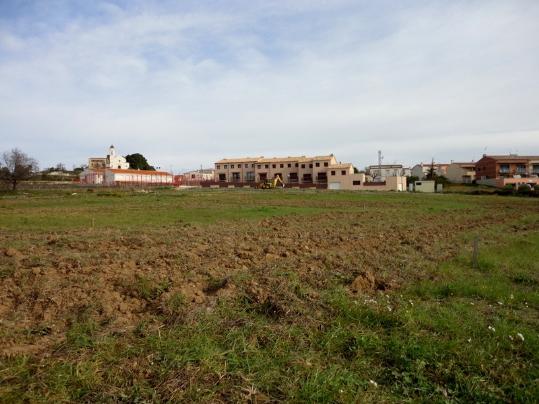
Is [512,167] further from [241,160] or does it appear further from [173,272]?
[173,272]

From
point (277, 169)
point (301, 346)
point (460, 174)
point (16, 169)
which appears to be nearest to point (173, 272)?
point (301, 346)

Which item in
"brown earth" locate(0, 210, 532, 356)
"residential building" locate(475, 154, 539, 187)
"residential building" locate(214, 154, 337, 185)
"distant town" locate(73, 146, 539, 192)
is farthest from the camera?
"residential building" locate(214, 154, 337, 185)

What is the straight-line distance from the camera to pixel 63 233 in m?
14.4

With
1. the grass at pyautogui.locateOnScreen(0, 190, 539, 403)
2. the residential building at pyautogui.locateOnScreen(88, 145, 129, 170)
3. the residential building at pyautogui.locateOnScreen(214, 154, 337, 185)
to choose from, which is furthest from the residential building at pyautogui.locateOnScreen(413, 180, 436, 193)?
the residential building at pyautogui.locateOnScreen(88, 145, 129, 170)

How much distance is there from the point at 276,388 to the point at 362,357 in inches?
53.7

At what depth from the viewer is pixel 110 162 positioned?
9856 centimetres

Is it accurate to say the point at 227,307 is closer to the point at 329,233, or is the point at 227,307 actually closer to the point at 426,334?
the point at 426,334

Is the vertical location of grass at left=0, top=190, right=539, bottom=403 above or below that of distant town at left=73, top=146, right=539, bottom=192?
below

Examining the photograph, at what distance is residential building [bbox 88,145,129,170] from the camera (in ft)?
324

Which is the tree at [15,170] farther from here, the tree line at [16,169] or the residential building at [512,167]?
the residential building at [512,167]

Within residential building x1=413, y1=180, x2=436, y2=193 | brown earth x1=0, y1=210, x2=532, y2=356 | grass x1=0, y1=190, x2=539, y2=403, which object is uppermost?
residential building x1=413, y1=180, x2=436, y2=193

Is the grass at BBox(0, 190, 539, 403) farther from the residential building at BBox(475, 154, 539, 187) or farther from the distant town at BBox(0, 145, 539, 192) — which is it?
the residential building at BBox(475, 154, 539, 187)

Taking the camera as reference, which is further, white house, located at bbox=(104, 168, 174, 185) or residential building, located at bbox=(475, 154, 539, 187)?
residential building, located at bbox=(475, 154, 539, 187)

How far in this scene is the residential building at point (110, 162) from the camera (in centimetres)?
9888
